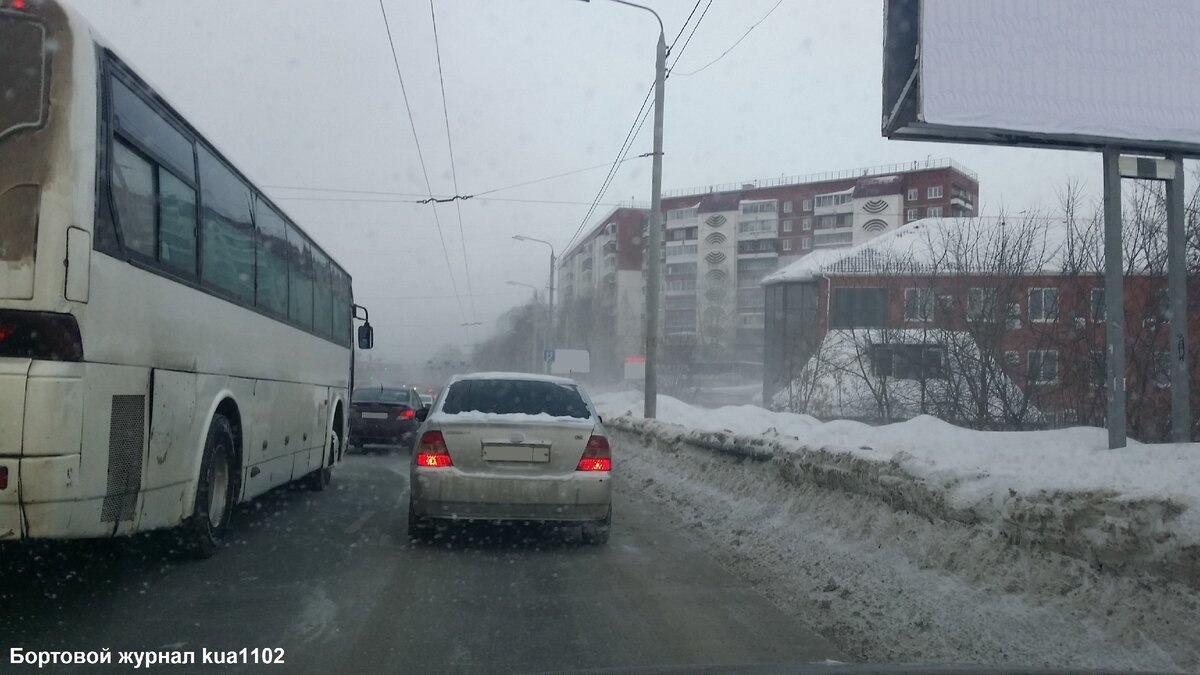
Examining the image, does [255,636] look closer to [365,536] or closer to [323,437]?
[365,536]

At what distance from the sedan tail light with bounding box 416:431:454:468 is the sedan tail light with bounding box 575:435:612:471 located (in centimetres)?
114

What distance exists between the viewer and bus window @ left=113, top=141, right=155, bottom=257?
5.66m

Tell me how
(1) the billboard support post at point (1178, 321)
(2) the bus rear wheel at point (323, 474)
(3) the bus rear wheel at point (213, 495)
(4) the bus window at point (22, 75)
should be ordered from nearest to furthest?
(4) the bus window at point (22, 75)
(3) the bus rear wheel at point (213, 495)
(1) the billboard support post at point (1178, 321)
(2) the bus rear wheel at point (323, 474)

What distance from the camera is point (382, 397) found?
70.6 feet

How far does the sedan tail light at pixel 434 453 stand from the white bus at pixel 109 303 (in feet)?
5.18

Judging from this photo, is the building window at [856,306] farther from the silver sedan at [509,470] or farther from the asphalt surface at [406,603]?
the asphalt surface at [406,603]

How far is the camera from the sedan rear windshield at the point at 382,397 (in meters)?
21.2

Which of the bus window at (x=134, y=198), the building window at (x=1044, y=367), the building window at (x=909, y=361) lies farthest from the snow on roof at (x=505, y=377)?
the building window at (x=909, y=361)

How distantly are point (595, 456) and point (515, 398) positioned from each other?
108cm

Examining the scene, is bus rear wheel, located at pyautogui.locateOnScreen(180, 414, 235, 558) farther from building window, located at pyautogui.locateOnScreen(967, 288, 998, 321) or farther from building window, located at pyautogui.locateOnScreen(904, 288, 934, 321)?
building window, located at pyautogui.locateOnScreen(904, 288, 934, 321)

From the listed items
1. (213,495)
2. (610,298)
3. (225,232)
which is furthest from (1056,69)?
(610,298)

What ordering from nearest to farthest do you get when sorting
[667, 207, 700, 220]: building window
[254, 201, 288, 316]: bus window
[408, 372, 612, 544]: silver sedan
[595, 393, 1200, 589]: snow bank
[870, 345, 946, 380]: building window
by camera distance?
[595, 393, 1200, 589]: snow bank < [408, 372, 612, 544]: silver sedan < [254, 201, 288, 316]: bus window < [870, 345, 946, 380]: building window < [667, 207, 700, 220]: building window

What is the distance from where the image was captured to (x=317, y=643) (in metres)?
5.29

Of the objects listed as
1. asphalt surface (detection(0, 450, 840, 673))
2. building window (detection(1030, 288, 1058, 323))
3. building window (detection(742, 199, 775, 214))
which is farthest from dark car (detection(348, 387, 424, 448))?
building window (detection(742, 199, 775, 214))
